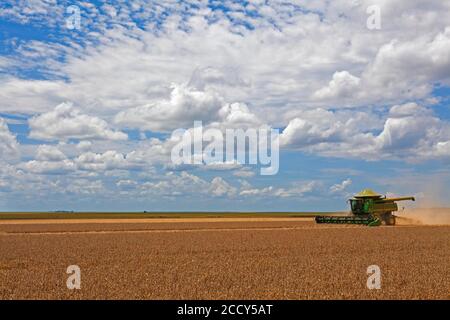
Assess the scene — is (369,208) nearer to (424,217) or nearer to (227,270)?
(424,217)

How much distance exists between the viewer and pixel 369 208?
61625 mm

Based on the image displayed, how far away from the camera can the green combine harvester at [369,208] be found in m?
61.4

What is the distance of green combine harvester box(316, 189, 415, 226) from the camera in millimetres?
61375

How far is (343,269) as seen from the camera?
72.7ft
